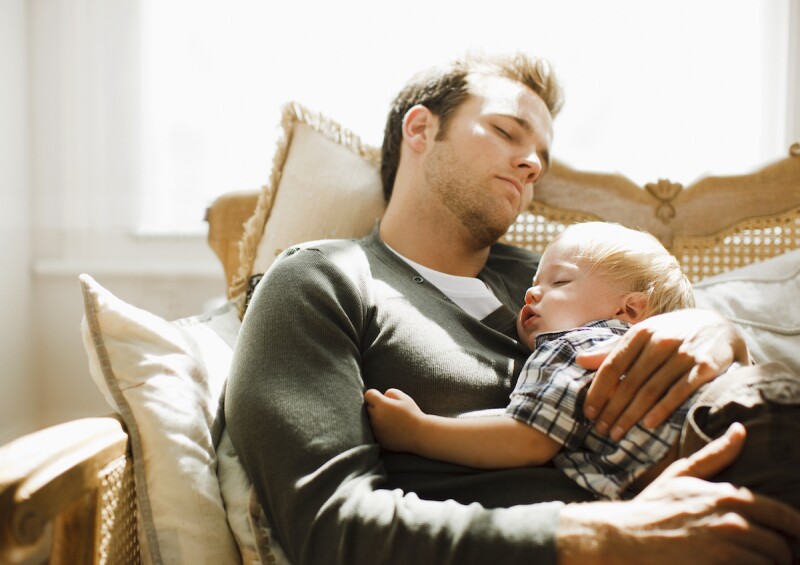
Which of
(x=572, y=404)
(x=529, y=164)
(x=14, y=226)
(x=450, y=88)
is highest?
(x=450, y=88)

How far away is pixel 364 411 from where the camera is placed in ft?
3.12

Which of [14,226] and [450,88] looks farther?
[14,226]

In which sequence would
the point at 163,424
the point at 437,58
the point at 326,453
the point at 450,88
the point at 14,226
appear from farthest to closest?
the point at 14,226 → the point at 437,58 → the point at 450,88 → the point at 163,424 → the point at 326,453

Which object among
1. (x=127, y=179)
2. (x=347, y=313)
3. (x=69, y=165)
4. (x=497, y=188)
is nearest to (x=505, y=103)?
(x=497, y=188)

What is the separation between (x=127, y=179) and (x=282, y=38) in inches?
27.2

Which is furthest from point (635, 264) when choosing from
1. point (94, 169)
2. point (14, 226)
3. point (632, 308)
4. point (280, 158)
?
point (14, 226)

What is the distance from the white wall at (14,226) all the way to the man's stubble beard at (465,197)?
154cm

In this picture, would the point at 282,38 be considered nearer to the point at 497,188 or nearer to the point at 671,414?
the point at 497,188

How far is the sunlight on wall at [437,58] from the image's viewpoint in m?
2.00

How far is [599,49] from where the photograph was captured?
2.04 metres

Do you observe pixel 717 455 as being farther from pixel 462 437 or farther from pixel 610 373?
pixel 462 437

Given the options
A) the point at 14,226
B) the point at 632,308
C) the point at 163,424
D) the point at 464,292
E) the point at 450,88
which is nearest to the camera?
the point at 163,424

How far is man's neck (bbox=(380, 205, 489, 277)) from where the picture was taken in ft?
4.50

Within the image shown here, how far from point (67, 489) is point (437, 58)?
5.06ft
